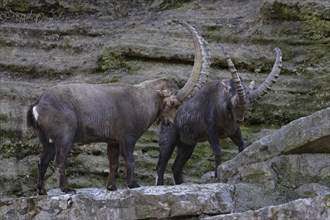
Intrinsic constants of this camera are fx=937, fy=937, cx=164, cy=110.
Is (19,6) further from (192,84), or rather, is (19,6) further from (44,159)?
(44,159)

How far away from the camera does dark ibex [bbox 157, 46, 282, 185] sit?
13.9 m

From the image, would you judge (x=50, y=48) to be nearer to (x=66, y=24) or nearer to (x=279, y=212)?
(x=66, y=24)

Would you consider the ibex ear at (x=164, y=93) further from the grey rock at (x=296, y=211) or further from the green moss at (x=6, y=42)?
the green moss at (x=6, y=42)

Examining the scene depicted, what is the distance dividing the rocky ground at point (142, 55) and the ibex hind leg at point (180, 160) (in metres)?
0.84

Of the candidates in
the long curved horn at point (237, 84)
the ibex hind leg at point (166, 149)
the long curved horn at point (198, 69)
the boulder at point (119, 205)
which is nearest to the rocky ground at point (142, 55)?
the ibex hind leg at point (166, 149)

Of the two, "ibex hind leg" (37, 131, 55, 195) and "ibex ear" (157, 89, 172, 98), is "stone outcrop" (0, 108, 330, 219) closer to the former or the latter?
"ibex hind leg" (37, 131, 55, 195)

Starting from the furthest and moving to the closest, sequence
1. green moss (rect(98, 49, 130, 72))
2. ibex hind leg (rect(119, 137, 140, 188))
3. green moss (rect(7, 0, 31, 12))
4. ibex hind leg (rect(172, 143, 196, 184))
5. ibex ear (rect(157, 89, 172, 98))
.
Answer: green moss (rect(7, 0, 31, 12)), green moss (rect(98, 49, 130, 72)), ibex hind leg (rect(172, 143, 196, 184)), ibex ear (rect(157, 89, 172, 98)), ibex hind leg (rect(119, 137, 140, 188))

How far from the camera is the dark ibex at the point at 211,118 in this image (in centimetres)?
1389

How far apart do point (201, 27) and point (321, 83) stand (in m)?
3.36

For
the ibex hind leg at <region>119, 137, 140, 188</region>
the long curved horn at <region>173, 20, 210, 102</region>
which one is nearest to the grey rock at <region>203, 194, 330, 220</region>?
the ibex hind leg at <region>119, 137, 140, 188</region>

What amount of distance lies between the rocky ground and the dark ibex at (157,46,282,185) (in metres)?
1.23

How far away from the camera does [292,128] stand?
1280cm

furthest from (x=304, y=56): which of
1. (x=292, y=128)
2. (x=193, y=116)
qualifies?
(x=292, y=128)

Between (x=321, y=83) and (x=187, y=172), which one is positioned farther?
(x=321, y=83)
